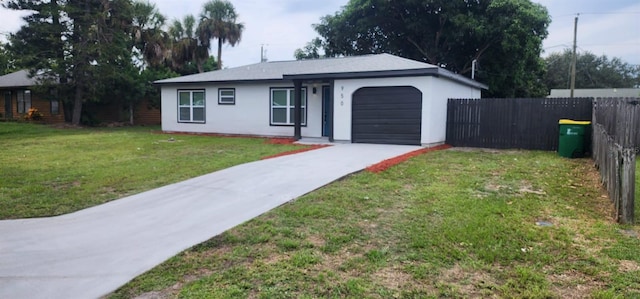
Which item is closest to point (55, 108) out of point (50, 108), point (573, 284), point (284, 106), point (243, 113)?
point (50, 108)

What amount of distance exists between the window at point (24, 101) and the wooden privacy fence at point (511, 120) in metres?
25.7

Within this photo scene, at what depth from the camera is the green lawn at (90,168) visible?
5914 mm

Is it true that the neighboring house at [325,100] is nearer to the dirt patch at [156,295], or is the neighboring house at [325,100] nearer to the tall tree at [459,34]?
the tall tree at [459,34]

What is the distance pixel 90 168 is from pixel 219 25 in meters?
24.4

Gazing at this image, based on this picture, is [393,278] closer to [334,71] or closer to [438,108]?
[438,108]

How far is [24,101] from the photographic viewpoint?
26516mm

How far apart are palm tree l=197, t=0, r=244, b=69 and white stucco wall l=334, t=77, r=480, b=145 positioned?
782 inches

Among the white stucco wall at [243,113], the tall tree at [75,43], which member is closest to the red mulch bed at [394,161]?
the white stucco wall at [243,113]

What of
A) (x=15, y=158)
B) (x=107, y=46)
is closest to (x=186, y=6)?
(x=107, y=46)

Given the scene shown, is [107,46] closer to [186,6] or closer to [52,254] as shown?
[186,6]

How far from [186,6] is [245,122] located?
56.2 ft

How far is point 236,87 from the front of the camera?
57.6ft

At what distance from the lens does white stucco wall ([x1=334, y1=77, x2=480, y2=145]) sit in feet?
41.8

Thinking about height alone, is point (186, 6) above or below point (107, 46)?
above
